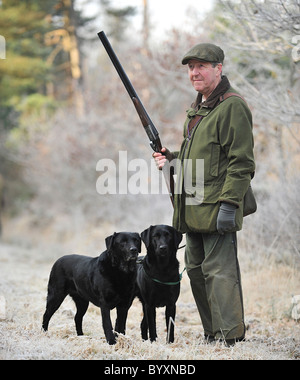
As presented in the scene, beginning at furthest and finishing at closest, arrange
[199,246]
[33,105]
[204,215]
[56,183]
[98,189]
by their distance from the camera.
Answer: [33,105] < [56,183] < [98,189] < [199,246] < [204,215]

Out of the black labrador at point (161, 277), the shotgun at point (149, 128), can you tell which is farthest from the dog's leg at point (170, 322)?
the shotgun at point (149, 128)

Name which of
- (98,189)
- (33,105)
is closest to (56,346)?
(98,189)

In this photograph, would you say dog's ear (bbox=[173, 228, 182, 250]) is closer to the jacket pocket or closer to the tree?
the jacket pocket

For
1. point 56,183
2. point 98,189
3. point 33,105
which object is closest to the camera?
point 98,189

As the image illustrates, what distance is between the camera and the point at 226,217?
427 centimetres

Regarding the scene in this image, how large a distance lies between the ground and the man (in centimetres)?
36

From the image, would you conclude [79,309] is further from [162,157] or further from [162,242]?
[162,157]

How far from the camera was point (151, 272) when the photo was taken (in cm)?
490

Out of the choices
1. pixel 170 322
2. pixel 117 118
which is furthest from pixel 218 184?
pixel 117 118

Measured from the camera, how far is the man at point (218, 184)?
4.32 meters

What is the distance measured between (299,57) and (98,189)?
11.6m

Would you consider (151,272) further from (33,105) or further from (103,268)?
(33,105)

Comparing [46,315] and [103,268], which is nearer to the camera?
[103,268]

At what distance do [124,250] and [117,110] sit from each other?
13547mm
